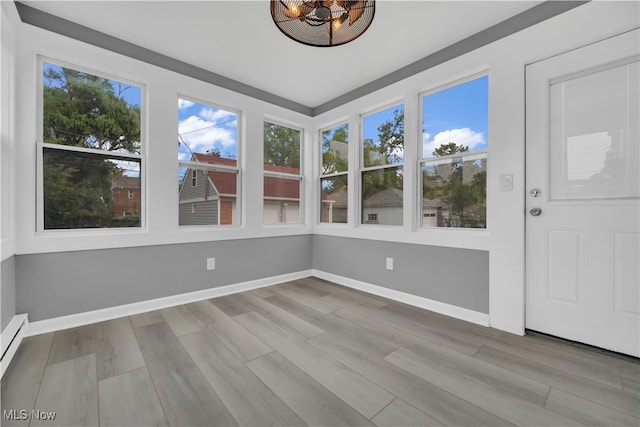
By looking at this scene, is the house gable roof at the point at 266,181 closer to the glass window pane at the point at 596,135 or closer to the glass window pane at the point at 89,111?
the glass window pane at the point at 89,111

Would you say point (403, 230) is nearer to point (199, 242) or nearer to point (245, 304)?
point (245, 304)

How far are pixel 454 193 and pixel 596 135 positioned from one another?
1.06 m

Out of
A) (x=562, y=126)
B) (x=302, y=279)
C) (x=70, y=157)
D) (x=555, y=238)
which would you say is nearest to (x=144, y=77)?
(x=70, y=157)

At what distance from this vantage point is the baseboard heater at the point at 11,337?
1.70 meters

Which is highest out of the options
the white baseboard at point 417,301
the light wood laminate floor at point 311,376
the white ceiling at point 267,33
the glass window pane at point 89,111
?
the white ceiling at point 267,33

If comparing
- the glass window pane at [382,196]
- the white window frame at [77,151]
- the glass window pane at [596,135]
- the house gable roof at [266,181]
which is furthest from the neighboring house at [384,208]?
the white window frame at [77,151]

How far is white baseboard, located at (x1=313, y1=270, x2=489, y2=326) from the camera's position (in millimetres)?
2447

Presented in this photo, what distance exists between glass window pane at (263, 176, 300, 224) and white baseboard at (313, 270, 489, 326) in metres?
1.03

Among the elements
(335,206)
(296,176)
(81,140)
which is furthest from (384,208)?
(81,140)

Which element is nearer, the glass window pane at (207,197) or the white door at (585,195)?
the white door at (585,195)

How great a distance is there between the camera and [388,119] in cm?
332

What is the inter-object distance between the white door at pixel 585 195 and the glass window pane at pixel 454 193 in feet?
1.24

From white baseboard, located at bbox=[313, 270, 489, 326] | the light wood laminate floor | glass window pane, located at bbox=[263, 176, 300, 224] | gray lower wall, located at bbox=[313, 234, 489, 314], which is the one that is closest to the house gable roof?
glass window pane, located at bbox=[263, 176, 300, 224]

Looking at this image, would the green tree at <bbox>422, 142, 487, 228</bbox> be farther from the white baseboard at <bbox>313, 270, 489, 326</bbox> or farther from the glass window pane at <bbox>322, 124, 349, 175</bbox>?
the glass window pane at <bbox>322, 124, 349, 175</bbox>
